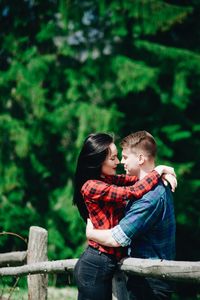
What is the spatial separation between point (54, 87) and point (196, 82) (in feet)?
11.0

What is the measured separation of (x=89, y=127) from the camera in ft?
41.5

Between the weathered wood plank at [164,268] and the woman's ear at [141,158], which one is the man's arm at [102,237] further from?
the woman's ear at [141,158]

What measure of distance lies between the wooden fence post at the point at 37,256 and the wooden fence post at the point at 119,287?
1.82 metres

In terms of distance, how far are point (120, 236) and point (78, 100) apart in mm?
9911

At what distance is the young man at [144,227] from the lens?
140 inches

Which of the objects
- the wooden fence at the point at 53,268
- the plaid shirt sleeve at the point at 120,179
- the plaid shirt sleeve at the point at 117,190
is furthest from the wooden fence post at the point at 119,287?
the plaid shirt sleeve at the point at 120,179

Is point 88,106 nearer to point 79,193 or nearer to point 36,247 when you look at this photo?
point 36,247

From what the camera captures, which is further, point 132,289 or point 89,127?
point 89,127

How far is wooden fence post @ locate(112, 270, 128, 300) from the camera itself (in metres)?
3.82

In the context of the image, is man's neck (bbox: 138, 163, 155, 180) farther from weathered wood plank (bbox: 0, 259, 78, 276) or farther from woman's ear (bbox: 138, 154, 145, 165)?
weathered wood plank (bbox: 0, 259, 78, 276)

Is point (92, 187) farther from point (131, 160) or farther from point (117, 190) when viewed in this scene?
point (131, 160)

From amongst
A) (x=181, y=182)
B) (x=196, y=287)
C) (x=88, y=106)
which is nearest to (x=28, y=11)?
(x=88, y=106)

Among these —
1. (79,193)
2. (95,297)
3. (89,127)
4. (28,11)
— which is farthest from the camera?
(28,11)

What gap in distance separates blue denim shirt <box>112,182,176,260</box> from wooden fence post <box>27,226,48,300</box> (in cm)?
190
